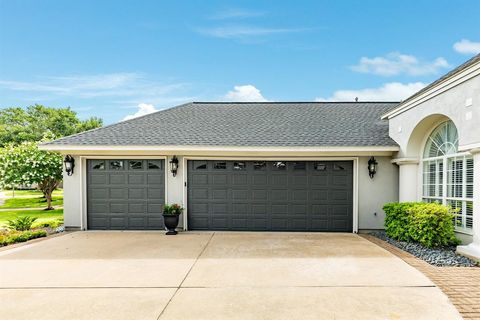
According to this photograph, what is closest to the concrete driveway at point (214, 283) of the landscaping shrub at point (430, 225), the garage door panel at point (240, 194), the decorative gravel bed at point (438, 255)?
the decorative gravel bed at point (438, 255)

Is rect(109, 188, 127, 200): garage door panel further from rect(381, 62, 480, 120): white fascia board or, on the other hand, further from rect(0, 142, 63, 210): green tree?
rect(381, 62, 480, 120): white fascia board

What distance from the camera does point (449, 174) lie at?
7180 mm

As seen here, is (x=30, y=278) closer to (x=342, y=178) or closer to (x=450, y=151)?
(x=342, y=178)

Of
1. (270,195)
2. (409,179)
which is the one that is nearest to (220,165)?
(270,195)

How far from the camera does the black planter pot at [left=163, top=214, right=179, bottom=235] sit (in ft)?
28.5

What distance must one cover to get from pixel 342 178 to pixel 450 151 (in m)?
2.96

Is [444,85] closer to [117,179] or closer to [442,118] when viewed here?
[442,118]

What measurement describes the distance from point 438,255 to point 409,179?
2.79 meters

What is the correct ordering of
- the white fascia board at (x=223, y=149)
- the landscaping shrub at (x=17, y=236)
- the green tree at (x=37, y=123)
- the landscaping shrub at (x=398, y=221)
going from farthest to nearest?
the green tree at (x=37, y=123) → the white fascia board at (x=223, y=149) → the landscaping shrub at (x=17, y=236) → the landscaping shrub at (x=398, y=221)

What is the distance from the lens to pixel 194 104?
42.1 ft

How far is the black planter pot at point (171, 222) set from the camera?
28.5 feet

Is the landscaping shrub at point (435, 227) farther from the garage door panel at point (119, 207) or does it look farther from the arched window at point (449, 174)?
the garage door panel at point (119, 207)

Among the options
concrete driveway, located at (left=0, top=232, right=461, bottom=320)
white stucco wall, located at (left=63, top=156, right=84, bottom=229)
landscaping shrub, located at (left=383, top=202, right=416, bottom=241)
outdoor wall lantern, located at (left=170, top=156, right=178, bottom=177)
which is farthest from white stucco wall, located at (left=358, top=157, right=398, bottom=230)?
white stucco wall, located at (left=63, top=156, right=84, bottom=229)

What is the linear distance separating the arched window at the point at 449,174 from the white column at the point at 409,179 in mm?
231
